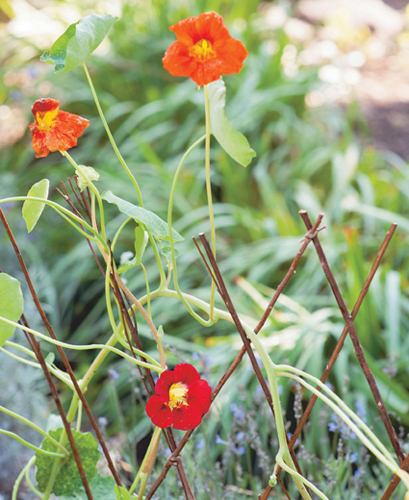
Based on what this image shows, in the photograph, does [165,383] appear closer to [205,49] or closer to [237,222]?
[205,49]

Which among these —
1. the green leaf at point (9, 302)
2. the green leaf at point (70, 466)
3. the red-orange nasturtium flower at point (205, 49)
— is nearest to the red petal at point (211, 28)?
the red-orange nasturtium flower at point (205, 49)

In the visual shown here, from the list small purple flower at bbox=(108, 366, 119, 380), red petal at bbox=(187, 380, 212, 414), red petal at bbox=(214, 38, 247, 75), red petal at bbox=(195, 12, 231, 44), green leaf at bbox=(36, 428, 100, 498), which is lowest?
small purple flower at bbox=(108, 366, 119, 380)

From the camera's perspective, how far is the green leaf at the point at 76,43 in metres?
0.38

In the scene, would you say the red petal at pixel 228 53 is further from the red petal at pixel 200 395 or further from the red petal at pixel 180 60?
the red petal at pixel 200 395

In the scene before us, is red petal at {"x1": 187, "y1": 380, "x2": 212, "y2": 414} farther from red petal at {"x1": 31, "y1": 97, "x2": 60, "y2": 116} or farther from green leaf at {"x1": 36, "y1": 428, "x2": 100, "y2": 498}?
red petal at {"x1": 31, "y1": 97, "x2": 60, "y2": 116}

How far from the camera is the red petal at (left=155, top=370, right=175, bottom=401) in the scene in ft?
1.40

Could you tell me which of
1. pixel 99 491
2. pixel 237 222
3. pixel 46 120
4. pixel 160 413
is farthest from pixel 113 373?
pixel 237 222

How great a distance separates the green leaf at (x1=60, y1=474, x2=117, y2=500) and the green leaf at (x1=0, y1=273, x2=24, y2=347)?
0.23m

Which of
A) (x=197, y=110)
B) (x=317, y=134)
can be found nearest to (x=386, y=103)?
(x=317, y=134)

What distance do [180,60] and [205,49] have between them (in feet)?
0.08

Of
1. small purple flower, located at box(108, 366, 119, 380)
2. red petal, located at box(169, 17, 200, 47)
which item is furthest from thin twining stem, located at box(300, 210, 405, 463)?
small purple flower, located at box(108, 366, 119, 380)

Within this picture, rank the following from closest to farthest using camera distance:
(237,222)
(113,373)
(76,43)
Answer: (76,43) → (113,373) → (237,222)

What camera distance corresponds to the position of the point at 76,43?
1.25 feet

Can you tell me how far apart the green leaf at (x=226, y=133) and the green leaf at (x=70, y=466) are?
13.6 inches
